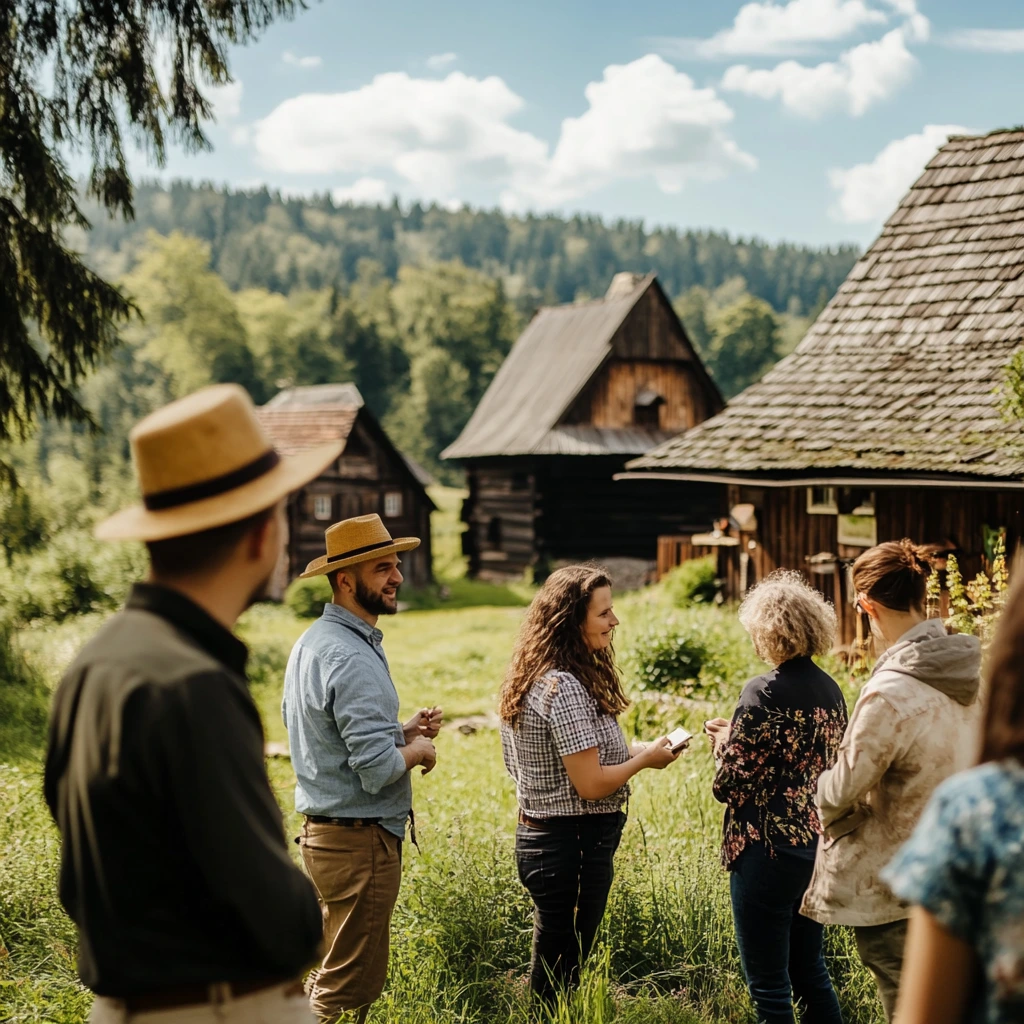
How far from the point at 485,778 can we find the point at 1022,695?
6.82 m

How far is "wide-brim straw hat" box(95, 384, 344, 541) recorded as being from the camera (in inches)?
84.7

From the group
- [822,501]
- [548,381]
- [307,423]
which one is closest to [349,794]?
[822,501]

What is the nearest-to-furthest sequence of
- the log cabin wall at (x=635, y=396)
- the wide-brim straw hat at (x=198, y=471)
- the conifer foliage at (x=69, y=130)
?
the wide-brim straw hat at (x=198, y=471)
the conifer foliage at (x=69, y=130)
the log cabin wall at (x=635, y=396)

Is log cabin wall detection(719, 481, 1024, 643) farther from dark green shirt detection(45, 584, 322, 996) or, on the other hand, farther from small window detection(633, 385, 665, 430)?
small window detection(633, 385, 665, 430)

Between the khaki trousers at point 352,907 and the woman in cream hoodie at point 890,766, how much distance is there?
1.53 m

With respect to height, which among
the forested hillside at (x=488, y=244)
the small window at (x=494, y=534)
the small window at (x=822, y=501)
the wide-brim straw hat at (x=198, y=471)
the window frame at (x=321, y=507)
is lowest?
the small window at (x=494, y=534)

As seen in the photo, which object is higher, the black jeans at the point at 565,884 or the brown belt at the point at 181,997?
the brown belt at the point at 181,997

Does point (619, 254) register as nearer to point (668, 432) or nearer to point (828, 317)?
point (668, 432)

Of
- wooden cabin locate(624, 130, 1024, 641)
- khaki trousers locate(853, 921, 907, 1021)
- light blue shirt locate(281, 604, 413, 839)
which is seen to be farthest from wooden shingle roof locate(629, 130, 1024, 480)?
light blue shirt locate(281, 604, 413, 839)

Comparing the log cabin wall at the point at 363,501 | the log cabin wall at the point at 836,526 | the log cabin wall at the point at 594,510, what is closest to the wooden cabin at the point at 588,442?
the log cabin wall at the point at 594,510

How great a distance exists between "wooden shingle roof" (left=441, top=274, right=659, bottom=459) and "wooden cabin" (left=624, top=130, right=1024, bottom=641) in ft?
41.9

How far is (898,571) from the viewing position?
144 inches

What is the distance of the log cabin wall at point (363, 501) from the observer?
92.2 feet

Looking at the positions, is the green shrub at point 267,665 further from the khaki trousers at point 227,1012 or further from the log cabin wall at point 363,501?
the khaki trousers at point 227,1012
